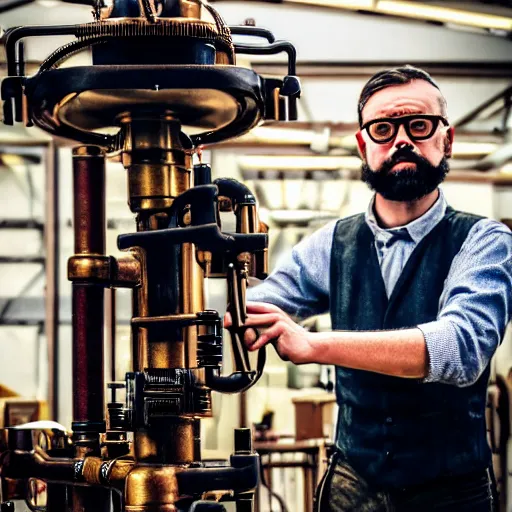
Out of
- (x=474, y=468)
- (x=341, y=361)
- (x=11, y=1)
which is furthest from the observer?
(x=11, y=1)

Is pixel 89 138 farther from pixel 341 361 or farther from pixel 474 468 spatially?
pixel 474 468

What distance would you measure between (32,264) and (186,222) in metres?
2.68

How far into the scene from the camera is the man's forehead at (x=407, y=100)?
149cm

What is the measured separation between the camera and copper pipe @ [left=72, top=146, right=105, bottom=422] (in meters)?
1.30

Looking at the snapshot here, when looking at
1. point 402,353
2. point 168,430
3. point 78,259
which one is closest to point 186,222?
point 78,259

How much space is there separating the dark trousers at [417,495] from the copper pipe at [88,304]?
455mm

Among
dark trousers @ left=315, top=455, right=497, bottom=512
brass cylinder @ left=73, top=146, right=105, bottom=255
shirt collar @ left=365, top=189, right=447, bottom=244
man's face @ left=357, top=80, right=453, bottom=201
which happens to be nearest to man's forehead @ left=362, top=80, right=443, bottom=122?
man's face @ left=357, top=80, right=453, bottom=201

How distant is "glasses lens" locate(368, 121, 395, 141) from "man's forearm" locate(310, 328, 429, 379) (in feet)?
0.92

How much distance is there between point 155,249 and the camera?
4.20 feet

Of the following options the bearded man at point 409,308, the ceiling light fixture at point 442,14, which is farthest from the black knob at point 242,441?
the ceiling light fixture at point 442,14

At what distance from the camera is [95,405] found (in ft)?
4.29

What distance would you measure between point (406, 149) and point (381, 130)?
0.04 meters

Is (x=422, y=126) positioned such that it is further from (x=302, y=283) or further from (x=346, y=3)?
(x=346, y=3)

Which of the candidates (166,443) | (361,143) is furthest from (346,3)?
(166,443)
